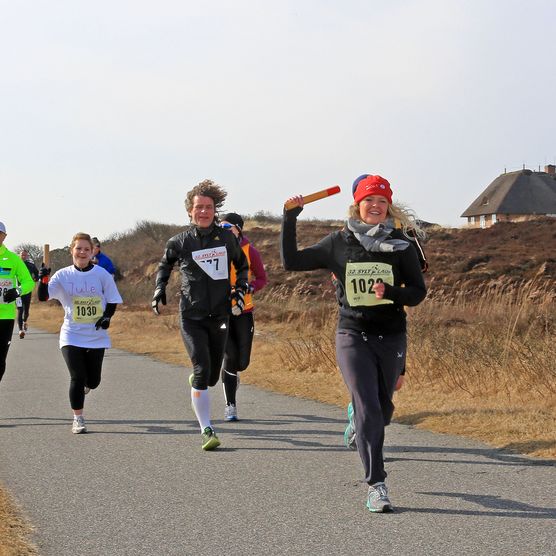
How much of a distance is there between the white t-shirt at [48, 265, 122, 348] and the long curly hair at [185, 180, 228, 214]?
4.73 ft

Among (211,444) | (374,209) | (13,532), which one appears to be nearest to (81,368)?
(211,444)

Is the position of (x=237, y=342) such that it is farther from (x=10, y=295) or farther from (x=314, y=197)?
(x=314, y=197)

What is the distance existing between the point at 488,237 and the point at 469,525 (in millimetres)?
48426

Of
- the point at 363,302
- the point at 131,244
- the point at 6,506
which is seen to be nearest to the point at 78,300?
the point at 6,506

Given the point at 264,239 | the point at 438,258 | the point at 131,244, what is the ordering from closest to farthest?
the point at 438,258, the point at 264,239, the point at 131,244

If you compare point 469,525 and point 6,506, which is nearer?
point 469,525

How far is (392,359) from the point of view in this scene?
555cm

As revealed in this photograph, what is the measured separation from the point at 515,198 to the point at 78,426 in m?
82.0

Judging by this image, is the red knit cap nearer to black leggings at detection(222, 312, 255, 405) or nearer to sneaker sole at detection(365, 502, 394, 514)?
sneaker sole at detection(365, 502, 394, 514)

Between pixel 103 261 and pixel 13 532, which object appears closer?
pixel 13 532

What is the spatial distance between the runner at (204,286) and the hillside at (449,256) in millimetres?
18637

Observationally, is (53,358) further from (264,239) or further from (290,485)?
(264,239)

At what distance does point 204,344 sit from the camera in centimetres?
754

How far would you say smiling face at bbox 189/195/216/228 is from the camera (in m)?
7.55
